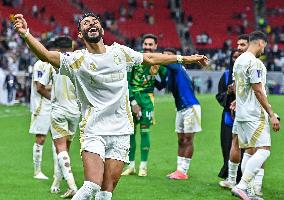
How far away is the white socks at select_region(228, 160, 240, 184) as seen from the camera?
11.0 m

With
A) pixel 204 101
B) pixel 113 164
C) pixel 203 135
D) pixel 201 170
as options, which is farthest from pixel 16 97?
pixel 113 164

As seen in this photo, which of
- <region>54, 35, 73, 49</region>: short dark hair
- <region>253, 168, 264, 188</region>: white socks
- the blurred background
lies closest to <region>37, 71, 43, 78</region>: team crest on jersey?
<region>54, 35, 73, 49</region>: short dark hair

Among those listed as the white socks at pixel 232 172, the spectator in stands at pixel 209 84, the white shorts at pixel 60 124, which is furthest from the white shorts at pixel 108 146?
the spectator in stands at pixel 209 84

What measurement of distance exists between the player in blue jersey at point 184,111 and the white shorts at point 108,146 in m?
4.82

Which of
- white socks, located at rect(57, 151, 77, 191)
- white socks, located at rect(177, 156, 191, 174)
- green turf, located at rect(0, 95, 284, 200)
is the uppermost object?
white socks, located at rect(57, 151, 77, 191)

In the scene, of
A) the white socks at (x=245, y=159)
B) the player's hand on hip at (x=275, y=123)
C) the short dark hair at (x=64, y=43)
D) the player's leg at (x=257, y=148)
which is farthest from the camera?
the short dark hair at (x=64, y=43)

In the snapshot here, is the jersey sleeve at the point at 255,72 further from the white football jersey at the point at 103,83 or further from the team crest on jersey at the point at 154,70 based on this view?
the team crest on jersey at the point at 154,70

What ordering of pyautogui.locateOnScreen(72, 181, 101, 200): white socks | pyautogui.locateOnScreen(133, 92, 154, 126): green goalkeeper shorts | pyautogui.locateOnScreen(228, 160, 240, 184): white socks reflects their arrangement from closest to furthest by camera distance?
pyautogui.locateOnScreen(72, 181, 101, 200): white socks < pyautogui.locateOnScreen(228, 160, 240, 184): white socks < pyautogui.locateOnScreen(133, 92, 154, 126): green goalkeeper shorts

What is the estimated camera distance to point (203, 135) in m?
→ 19.7

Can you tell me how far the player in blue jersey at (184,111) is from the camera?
12.7 metres

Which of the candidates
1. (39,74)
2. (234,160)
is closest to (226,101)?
(234,160)

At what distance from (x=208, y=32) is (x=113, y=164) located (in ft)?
152

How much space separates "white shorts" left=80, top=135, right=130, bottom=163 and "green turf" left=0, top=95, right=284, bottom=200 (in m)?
2.81

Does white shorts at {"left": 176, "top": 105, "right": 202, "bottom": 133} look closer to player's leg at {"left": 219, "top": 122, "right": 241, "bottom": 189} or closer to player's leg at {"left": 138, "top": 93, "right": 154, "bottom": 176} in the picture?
player's leg at {"left": 138, "top": 93, "right": 154, "bottom": 176}
